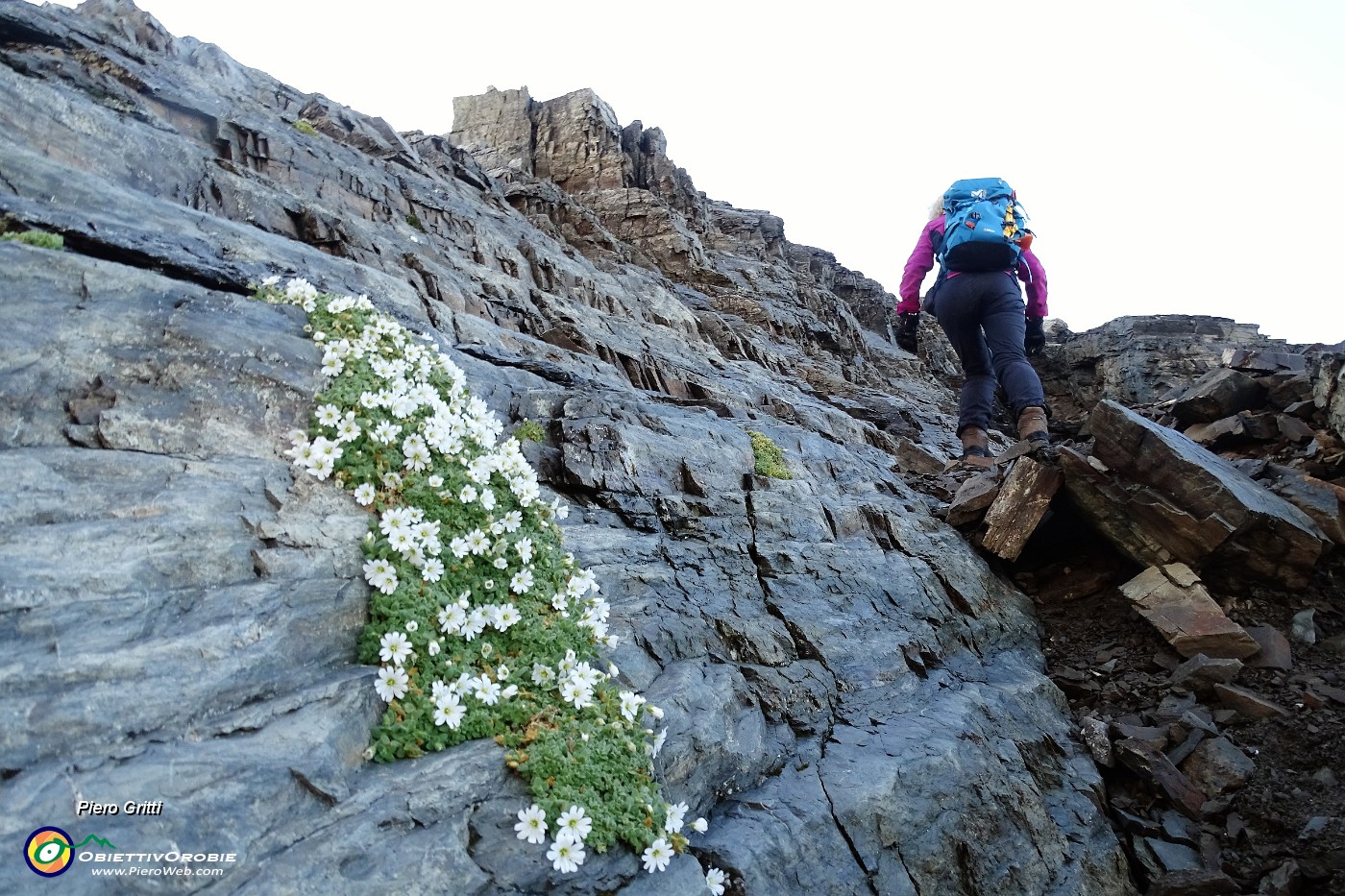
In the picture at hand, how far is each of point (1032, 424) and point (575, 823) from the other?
29.9 feet

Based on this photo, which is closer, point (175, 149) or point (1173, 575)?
→ point (1173, 575)

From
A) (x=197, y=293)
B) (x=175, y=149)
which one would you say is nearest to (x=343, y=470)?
(x=197, y=293)

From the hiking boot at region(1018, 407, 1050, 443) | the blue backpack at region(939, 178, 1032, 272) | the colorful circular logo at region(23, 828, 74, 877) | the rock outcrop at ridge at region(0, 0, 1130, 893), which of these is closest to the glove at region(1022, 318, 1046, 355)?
the blue backpack at region(939, 178, 1032, 272)

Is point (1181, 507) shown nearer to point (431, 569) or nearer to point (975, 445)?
point (975, 445)

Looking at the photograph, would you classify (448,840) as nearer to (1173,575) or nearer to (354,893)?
(354,893)

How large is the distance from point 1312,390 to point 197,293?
14.3m

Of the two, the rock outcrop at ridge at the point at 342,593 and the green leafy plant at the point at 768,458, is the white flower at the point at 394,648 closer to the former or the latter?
the rock outcrop at ridge at the point at 342,593

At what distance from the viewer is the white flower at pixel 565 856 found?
4.11m

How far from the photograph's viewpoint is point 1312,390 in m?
10.4

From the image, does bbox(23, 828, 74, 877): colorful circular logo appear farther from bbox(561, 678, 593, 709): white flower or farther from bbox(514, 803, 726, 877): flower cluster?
bbox(561, 678, 593, 709): white flower

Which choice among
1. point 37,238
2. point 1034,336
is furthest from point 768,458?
point 37,238

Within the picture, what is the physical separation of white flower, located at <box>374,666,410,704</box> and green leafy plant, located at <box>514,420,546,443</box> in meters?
3.83

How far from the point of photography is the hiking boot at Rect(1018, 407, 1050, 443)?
10.3 metres

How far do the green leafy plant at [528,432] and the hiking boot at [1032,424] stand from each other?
7.02 meters
